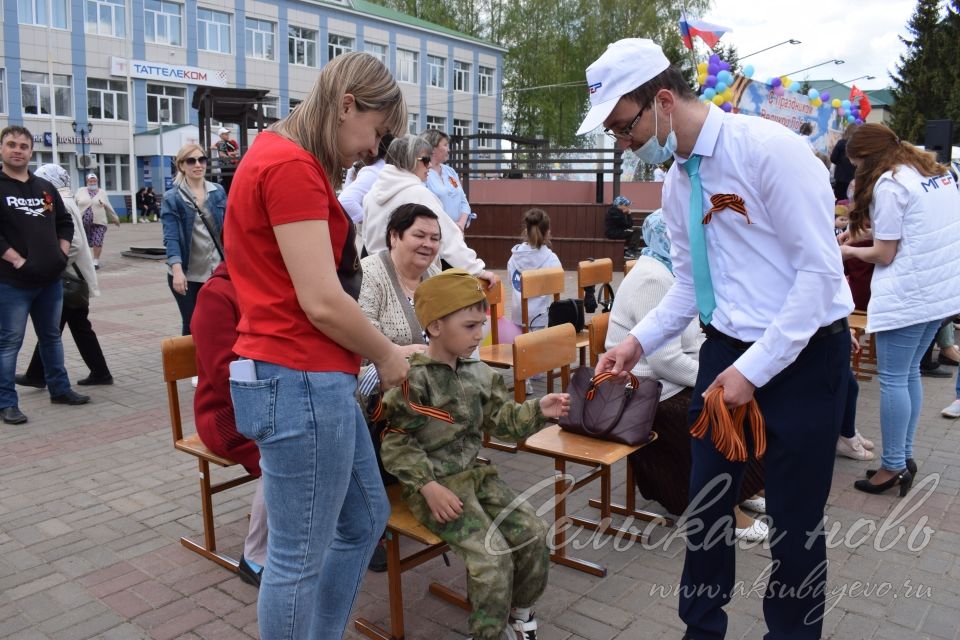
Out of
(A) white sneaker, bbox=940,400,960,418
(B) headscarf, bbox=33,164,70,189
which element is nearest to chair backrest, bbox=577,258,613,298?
(A) white sneaker, bbox=940,400,960,418

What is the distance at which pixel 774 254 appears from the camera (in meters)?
2.17

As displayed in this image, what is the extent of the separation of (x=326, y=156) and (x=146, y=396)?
491 centimetres

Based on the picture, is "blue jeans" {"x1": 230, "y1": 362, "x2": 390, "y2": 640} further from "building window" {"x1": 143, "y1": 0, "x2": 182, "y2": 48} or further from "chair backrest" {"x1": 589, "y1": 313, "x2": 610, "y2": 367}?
"building window" {"x1": 143, "y1": 0, "x2": 182, "y2": 48}

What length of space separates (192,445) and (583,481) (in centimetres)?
178

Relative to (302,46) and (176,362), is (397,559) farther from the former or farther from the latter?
(302,46)

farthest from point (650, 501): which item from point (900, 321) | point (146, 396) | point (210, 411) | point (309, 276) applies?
point (146, 396)

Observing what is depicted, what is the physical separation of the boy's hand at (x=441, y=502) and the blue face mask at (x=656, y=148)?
50.5 inches

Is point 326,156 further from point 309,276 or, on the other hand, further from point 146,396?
point 146,396

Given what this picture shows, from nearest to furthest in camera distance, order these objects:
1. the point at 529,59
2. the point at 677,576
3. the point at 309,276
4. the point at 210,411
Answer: the point at 309,276
the point at 210,411
the point at 677,576
the point at 529,59

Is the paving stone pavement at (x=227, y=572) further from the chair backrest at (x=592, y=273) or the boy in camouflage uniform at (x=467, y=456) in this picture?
the chair backrest at (x=592, y=273)

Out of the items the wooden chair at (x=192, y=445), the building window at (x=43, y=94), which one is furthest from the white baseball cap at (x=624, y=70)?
the building window at (x=43, y=94)

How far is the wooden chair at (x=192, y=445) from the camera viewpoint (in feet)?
11.2

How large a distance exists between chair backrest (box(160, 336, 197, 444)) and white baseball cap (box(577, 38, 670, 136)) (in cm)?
211

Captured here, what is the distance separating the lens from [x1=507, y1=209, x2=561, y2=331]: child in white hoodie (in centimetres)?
658
